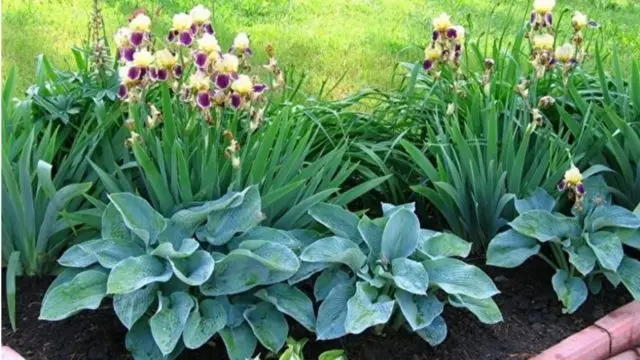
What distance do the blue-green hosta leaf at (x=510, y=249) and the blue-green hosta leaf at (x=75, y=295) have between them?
120 centimetres

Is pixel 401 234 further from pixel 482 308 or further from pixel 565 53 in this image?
→ pixel 565 53

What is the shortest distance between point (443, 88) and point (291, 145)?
2.66 feet

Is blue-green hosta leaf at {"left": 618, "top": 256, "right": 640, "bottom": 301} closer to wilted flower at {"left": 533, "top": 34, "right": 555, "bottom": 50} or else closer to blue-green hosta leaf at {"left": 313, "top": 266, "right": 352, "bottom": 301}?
wilted flower at {"left": 533, "top": 34, "right": 555, "bottom": 50}

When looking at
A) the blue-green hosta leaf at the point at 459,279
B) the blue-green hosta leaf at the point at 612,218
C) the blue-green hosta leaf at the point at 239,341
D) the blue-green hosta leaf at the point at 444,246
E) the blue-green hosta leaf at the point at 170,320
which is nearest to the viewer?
the blue-green hosta leaf at the point at 170,320

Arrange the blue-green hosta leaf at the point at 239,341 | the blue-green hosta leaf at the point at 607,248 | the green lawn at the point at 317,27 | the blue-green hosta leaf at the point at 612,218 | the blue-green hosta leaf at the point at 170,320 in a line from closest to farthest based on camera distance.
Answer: the blue-green hosta leaf at the point at 170,320 < the blue-green hosta leaf at the point at 239,341 < the blue-green hosta leaf at the point at 607,248 < the blue-green hosta leaf at the point at 612,218 < the green lawn at the point at 317,27

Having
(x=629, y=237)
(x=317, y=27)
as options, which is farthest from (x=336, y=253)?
(x=317, y=27)

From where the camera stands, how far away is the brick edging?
2.74m

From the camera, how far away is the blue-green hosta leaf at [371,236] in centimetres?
265

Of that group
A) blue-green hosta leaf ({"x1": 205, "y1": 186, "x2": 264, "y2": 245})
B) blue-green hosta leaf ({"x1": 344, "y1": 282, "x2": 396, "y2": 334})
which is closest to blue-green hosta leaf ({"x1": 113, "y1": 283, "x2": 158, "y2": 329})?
blue-green hosta leaf ({"x1": 205, "y1": 186, "x2": 264, "y2": 245})

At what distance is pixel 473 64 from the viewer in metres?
4.92

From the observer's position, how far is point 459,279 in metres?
2.60

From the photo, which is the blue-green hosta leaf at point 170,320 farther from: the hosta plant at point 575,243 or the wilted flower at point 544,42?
the wilted flower at point 544,42

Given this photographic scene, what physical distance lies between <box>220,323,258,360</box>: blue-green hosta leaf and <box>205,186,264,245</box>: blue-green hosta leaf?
0.82 ft

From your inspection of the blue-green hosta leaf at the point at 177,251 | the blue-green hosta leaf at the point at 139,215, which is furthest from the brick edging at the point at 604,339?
the blue-green hosta leaf at the point at 139,215
